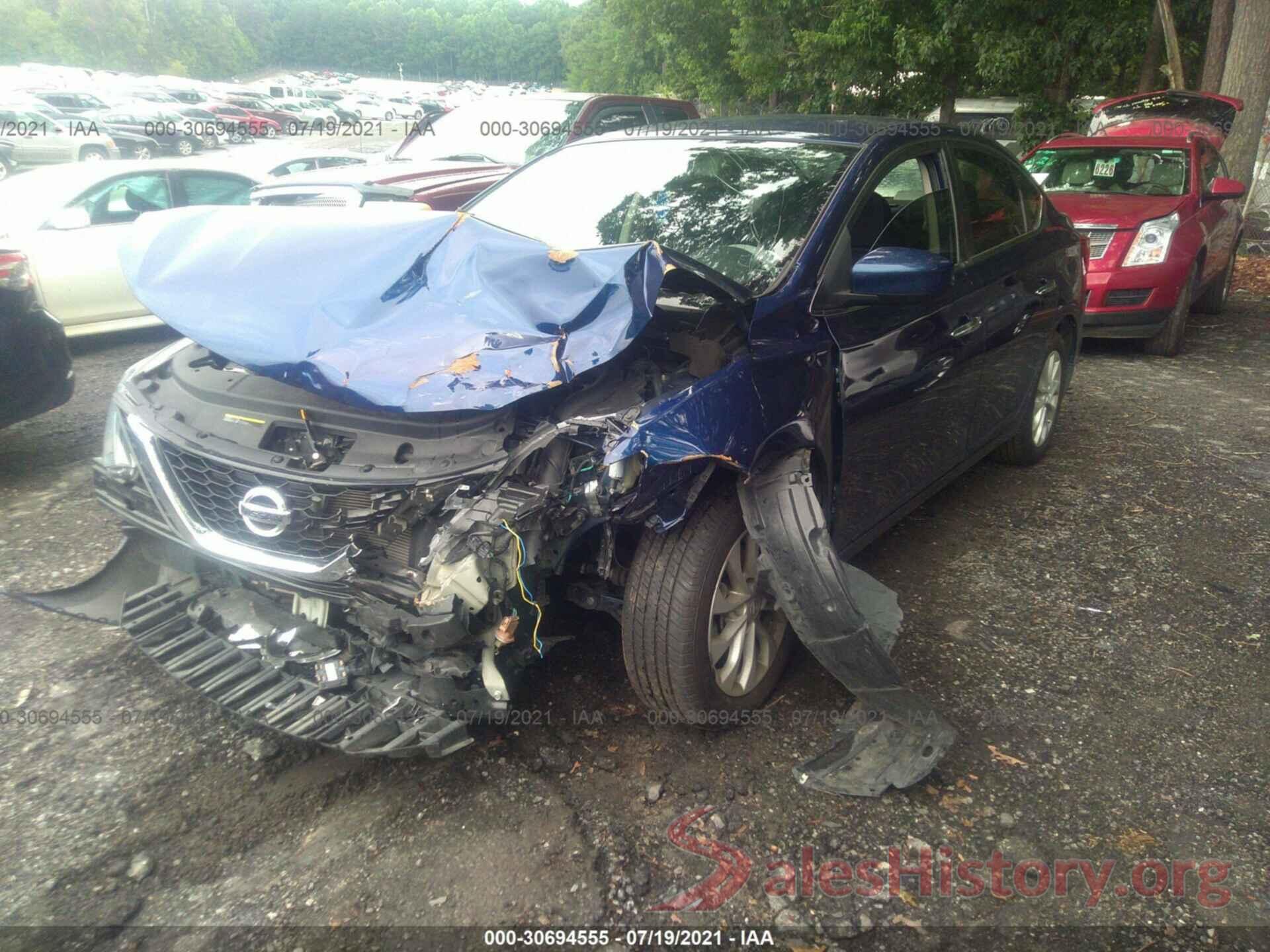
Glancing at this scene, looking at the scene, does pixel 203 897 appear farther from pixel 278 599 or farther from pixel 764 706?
pixel 764 706

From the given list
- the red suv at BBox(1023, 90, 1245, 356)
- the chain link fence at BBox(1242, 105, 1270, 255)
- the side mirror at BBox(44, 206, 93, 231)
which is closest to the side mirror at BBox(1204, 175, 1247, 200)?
the red suv at BBox(1023, 90, 1245, 356)

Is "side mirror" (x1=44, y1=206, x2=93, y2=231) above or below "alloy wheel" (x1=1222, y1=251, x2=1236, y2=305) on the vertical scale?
above

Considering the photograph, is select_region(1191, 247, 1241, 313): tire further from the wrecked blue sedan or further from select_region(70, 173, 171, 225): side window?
select_region(70, 173, 171, 225): side window

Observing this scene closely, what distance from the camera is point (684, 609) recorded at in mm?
2547

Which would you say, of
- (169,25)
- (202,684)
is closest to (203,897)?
(202,684)

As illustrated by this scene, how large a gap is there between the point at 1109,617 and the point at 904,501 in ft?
3.01

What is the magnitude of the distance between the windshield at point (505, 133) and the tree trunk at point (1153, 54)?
394 inches

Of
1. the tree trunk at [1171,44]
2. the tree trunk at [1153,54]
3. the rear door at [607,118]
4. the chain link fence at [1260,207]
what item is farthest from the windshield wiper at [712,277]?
the tree trunk at [1153,54]

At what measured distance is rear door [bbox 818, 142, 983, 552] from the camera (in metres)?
3.06

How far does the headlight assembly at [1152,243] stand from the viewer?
7.22 metres

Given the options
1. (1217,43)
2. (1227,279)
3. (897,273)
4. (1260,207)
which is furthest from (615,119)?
(1260,207)

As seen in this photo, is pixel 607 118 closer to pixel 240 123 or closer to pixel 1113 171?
pixel 1113 171

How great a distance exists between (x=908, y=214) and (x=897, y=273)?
69 cm

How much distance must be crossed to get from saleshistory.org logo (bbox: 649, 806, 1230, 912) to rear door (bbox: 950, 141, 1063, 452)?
2.08 meters
